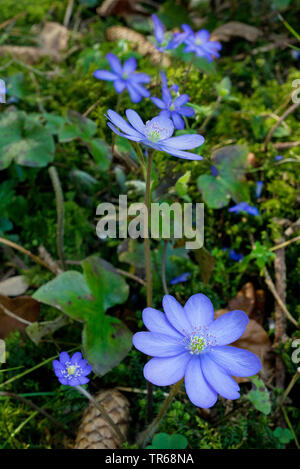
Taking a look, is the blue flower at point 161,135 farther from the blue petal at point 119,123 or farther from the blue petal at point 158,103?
the blue petal at point 158,103

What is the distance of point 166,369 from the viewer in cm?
87

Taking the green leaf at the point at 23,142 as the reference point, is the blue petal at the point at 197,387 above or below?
below

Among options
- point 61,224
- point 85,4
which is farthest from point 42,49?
point 61,224

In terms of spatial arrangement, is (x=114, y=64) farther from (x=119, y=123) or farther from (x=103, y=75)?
(x=119, y=123)

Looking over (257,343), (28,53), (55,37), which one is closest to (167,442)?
(257,343)

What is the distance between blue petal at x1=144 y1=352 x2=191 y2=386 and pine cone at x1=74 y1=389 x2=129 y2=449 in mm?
484

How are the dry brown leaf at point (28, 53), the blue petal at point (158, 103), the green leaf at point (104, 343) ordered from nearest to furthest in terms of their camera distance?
the green leaf at point (104, 343) < the blue petal at point (158, 103) < the dry brown leaf at point (28, 53)

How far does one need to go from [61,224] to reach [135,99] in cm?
65

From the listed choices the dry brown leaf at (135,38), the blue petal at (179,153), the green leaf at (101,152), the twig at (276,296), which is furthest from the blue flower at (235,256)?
the dry brown leaf at (135,38)

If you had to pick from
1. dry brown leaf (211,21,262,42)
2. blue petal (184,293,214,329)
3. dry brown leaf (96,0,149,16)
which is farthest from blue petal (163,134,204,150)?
dry brown leaf (96,0,149,16)

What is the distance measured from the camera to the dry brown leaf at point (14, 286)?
1.60m

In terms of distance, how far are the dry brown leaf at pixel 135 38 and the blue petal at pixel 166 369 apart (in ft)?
6.82

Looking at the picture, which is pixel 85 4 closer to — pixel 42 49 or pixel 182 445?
pixel 42 49
